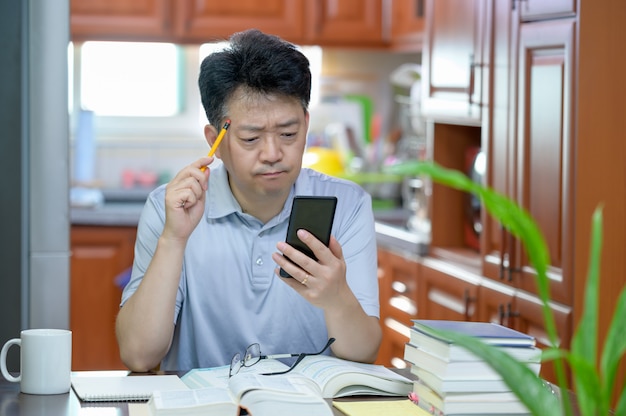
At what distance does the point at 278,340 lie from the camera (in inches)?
79.8

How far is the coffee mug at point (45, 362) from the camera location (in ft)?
5.24

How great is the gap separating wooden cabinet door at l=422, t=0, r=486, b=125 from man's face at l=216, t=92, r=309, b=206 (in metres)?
1.28

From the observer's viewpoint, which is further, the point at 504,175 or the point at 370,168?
the point at 370,168

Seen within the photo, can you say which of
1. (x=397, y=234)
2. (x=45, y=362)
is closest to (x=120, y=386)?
(x=45, y=362)

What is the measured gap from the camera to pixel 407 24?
13.8ft

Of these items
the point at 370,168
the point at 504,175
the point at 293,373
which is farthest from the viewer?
the point at 370,168

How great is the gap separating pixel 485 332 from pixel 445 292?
1.96 metres

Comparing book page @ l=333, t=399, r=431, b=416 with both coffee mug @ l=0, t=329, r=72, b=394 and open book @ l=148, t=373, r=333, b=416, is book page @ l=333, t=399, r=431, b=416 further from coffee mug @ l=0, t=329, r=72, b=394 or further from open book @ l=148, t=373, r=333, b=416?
coffee mug @ l=0, t=329, r=72, b=394

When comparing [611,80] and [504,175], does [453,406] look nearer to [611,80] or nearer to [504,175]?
[611,80]

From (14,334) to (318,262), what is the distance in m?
1.02

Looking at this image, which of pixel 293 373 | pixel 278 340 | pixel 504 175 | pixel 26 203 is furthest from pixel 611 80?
pixel 26 203

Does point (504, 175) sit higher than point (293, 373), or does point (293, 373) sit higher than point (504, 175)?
point (504, 175)

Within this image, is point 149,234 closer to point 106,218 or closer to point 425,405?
point 425,405

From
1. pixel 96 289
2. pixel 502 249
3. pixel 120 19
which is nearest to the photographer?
pixel 502 249
